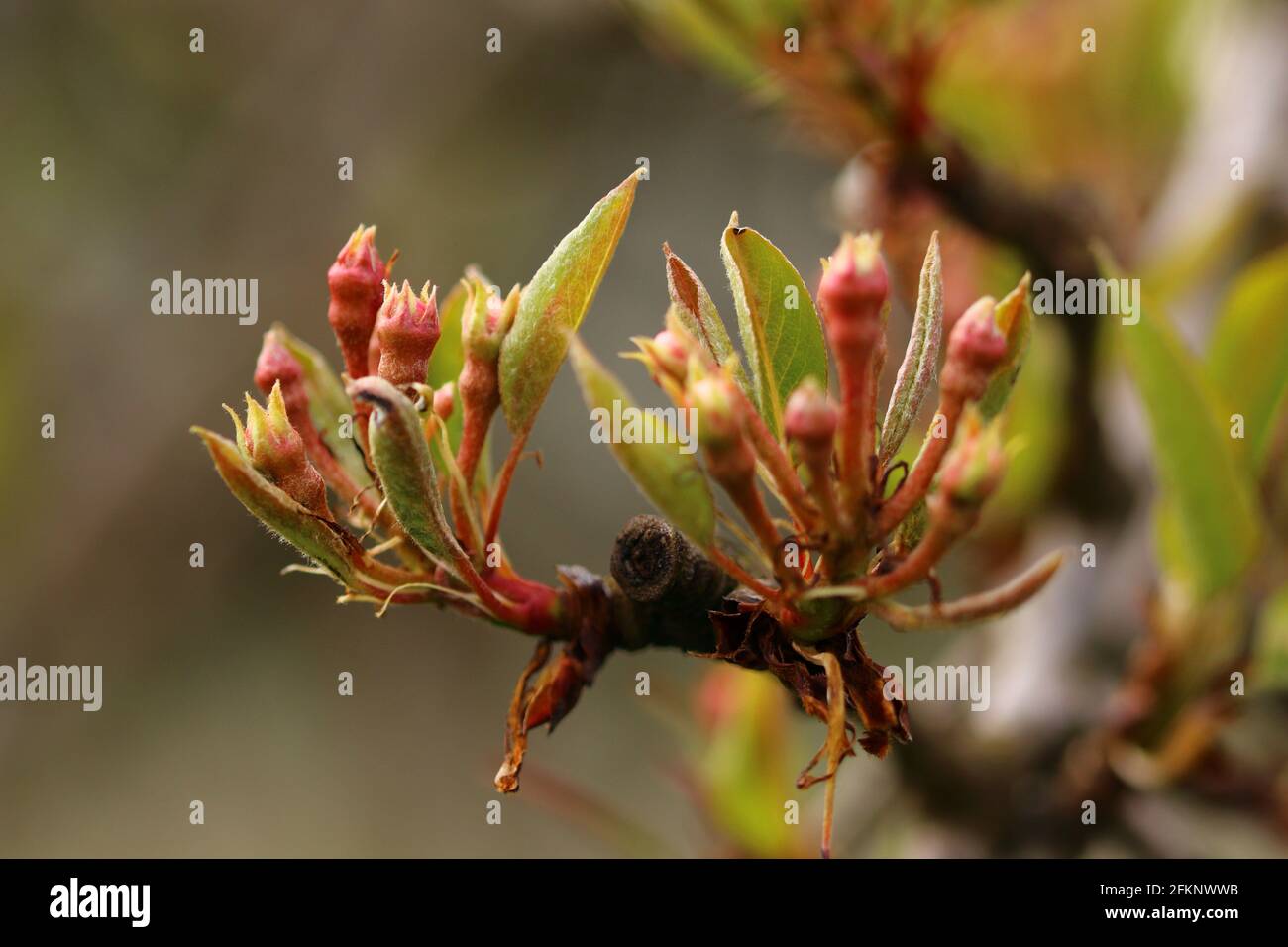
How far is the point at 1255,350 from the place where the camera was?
991 millimetres

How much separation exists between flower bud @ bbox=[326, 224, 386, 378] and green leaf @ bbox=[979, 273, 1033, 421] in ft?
1.01

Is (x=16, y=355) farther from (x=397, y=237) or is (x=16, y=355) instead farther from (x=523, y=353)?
(x=523, y=353)

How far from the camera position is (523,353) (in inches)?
23.4

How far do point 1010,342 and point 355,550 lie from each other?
33cm

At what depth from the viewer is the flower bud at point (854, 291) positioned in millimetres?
499

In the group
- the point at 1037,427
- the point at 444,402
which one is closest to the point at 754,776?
the point at 1037,427

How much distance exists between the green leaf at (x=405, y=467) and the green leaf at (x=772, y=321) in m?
0.16

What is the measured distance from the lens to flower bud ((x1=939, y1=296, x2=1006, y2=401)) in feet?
Result: 1.70

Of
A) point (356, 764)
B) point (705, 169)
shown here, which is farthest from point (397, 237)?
point (356, 764)

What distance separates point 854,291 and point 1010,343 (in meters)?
0.13
